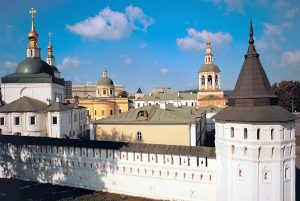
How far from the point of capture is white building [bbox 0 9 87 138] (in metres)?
28.5

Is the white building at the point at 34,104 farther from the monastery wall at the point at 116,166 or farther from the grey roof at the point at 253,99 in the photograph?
the grey roof at the point at 253,99

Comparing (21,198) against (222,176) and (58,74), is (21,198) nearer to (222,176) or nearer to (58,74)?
(222,176)

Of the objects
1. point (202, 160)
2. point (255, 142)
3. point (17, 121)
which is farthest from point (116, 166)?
point (17, 121)

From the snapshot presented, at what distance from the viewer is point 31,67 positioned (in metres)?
32.3

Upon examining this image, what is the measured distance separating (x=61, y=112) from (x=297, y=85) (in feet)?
161

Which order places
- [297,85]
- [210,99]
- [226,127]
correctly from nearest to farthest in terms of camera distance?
[226,127]
[210,99]
[297,85]

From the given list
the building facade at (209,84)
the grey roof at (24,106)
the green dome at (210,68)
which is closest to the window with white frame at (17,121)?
the grey roof at (24,106)

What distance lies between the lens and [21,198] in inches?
740

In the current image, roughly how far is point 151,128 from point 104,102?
90.1ft

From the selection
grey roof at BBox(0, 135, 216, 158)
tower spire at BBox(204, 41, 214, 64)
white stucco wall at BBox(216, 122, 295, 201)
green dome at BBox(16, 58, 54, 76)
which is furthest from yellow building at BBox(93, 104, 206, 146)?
tower spire at BBox(204, 41, 214, 64)

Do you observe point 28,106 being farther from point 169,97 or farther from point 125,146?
point 169,97

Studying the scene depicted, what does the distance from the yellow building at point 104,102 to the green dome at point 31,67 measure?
16974mm

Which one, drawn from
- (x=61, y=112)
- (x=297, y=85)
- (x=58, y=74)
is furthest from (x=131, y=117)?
(x=297, y=85)

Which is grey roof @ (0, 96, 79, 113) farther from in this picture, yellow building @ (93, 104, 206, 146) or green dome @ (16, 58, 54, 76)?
yellow building @ (93, 104, 206, 146)
